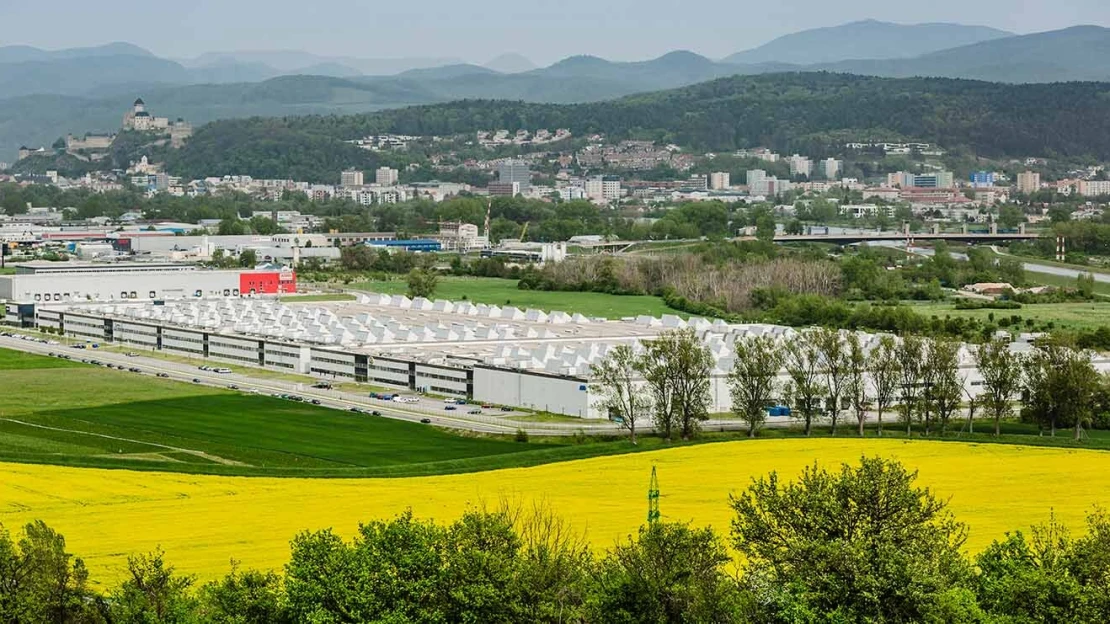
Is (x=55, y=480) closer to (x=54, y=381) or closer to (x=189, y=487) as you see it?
(x=189, y=487)

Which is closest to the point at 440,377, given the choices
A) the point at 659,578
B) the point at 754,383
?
the point at 754,383

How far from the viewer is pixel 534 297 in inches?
2496

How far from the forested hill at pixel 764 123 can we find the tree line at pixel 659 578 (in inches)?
5681

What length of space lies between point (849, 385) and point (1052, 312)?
22.9 m

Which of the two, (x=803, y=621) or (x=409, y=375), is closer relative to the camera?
(x=803, y=621)

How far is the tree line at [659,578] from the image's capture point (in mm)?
15320

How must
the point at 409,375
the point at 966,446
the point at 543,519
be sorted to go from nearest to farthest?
the point at 543,519
the point at 966,446
the point at 409,375

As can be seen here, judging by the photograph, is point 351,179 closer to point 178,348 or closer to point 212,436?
point 178,348

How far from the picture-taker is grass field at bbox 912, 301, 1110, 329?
5059cm

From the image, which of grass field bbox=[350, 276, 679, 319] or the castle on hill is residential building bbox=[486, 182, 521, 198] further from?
grass field bbox=[350, 276, 679, 319]

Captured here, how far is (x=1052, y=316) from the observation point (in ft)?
172

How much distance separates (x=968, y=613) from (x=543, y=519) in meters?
5.75

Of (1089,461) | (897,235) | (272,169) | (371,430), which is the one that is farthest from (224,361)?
(272,169)

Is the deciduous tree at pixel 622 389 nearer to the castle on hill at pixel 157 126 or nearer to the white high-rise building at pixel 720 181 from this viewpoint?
the white high-rise building at pixel 720 181
